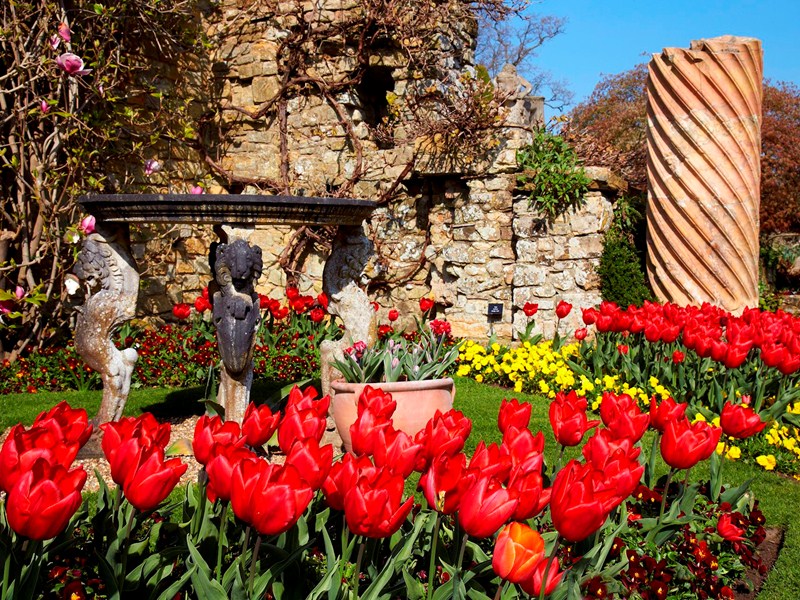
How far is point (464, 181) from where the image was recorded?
870 cm

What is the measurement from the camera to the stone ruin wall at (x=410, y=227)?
8.33 meters

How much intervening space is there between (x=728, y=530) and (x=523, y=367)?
3.68m

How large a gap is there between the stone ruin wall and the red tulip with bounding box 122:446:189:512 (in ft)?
22.4

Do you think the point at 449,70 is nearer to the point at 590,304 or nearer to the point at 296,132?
the point at 296,132

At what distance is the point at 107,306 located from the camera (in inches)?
168

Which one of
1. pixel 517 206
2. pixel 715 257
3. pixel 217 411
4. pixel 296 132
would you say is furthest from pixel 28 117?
pixel 715 257

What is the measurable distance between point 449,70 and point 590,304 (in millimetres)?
3492

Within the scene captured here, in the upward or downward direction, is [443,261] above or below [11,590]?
above

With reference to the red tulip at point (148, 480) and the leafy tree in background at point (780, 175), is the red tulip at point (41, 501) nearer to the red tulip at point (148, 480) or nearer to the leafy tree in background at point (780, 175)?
the red tulip at point (148, 480)

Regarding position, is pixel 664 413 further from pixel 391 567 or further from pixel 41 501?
pixel 41 501

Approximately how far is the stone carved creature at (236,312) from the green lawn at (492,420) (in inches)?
54.3

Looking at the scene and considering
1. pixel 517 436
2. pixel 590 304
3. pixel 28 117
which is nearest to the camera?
pixel 517 436

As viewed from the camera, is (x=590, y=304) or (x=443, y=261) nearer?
(x=590, y=304)

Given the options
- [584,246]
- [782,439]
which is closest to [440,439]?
[782,439]
